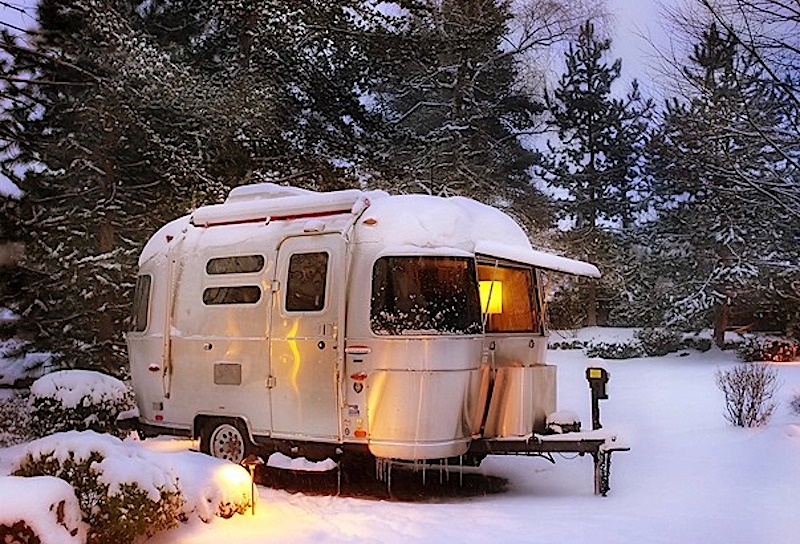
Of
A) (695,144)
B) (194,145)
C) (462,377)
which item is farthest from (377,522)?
(194,145)

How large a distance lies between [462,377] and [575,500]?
1708 millimetres

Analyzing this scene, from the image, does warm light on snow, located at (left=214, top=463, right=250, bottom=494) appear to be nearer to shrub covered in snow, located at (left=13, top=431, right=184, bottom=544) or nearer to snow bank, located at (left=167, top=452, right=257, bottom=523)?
snow bank, located at (left=167, top=452, right=257, bottom=523)

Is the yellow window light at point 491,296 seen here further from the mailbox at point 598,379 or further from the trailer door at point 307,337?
the trailer door at point 307,337

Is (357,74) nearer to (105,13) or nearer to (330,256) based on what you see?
(105,13)

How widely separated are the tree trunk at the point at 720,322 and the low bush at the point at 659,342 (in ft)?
4.27

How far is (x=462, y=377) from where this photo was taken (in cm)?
804

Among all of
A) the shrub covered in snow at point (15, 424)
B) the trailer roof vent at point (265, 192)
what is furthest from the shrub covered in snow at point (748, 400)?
the shrub covered in snow at point (15, 424)

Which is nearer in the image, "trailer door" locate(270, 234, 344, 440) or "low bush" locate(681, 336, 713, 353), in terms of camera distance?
"trailer door" locate(270, 234, 344, 440)

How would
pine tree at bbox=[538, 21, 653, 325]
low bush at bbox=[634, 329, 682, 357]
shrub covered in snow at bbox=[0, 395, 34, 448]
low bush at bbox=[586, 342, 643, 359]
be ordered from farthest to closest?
1. pine tree at bbox=[538, 21, 653, 325]
2. low bush at bbox=[634, 329, 682, 357]
3. low bush at bbox=[586, 342, 643, 359]
4. shrub covered in snow at bbox=[0, 395, 34, 448]

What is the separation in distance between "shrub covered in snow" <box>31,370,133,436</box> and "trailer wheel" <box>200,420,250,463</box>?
6.45 ft

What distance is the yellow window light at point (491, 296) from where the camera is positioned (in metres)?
8.69

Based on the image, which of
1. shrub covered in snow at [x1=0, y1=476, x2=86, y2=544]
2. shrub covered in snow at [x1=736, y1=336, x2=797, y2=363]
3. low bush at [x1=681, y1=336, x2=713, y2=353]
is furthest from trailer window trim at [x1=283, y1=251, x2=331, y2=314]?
low bush at [x1=681, y1=336, x2=713, y2=353]

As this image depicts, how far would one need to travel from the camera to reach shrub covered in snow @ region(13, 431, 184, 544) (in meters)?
5.46

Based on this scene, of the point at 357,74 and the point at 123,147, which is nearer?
the point at 123,147
